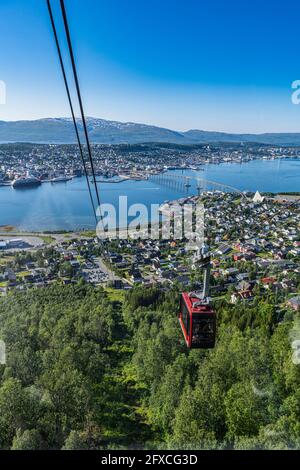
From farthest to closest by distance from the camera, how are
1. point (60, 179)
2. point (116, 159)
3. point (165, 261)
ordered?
point (116, 159) < point (60, 179) < point (165, 261)

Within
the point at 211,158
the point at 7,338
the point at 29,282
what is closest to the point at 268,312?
the point at 7,338

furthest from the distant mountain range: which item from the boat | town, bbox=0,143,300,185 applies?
the boat

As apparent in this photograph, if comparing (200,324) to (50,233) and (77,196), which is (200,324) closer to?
(50,233)

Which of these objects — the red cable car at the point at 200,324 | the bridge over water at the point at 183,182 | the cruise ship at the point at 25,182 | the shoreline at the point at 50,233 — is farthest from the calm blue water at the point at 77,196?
the red cable car at the point at 200,324

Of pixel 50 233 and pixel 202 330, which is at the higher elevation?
pixel 202 330

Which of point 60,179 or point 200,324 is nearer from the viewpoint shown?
point 200,324

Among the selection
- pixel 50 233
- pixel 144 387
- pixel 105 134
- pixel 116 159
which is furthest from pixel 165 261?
pixel 105 134

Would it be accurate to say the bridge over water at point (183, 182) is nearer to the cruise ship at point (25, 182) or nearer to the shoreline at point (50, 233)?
the cruise ship at point (25, 182)

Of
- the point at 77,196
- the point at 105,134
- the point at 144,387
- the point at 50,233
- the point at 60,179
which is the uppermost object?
the point at 105,134
